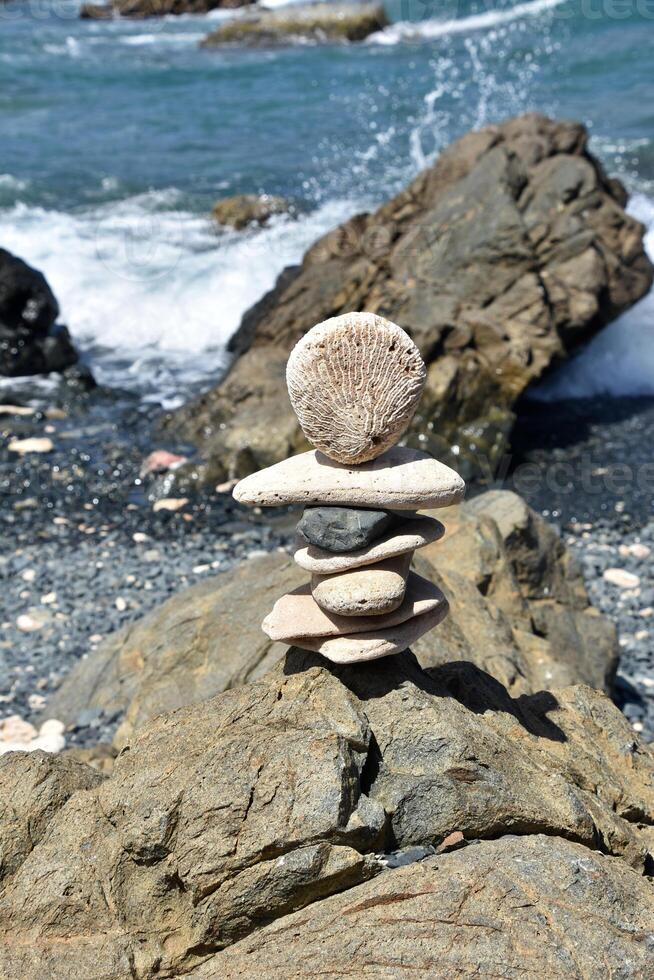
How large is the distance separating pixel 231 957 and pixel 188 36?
162 ft

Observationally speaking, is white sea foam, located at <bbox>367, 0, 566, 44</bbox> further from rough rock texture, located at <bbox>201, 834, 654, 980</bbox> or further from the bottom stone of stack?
rough rock texture, located at <bbox>201, 834, 654, 980</bbox>

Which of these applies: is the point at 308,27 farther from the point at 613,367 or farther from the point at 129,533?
the point at 129,533

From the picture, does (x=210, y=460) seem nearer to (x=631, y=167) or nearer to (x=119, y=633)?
(x=119, y=633)

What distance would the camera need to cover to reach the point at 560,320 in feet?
44.9

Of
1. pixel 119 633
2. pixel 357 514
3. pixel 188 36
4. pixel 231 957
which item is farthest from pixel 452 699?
pixel 188 36

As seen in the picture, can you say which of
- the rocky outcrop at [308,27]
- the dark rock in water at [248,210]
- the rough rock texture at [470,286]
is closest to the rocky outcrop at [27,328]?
the rough rock texture at [470,286]

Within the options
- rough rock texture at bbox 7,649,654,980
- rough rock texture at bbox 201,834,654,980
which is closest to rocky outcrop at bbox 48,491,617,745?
rough rock texture at bbox 7,649,654,980

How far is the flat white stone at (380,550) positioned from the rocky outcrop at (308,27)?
139ft

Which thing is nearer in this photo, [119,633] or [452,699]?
[452,699]

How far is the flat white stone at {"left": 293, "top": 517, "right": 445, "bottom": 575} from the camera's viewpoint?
5109 mm

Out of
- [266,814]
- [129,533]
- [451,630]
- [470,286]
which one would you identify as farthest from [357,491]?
[470,286]

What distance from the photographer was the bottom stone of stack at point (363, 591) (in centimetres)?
504

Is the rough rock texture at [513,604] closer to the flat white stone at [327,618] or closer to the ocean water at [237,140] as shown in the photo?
the flat white stone at [327,618]

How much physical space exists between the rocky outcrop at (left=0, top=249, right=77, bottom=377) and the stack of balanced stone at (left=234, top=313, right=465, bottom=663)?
1160 centimetres
